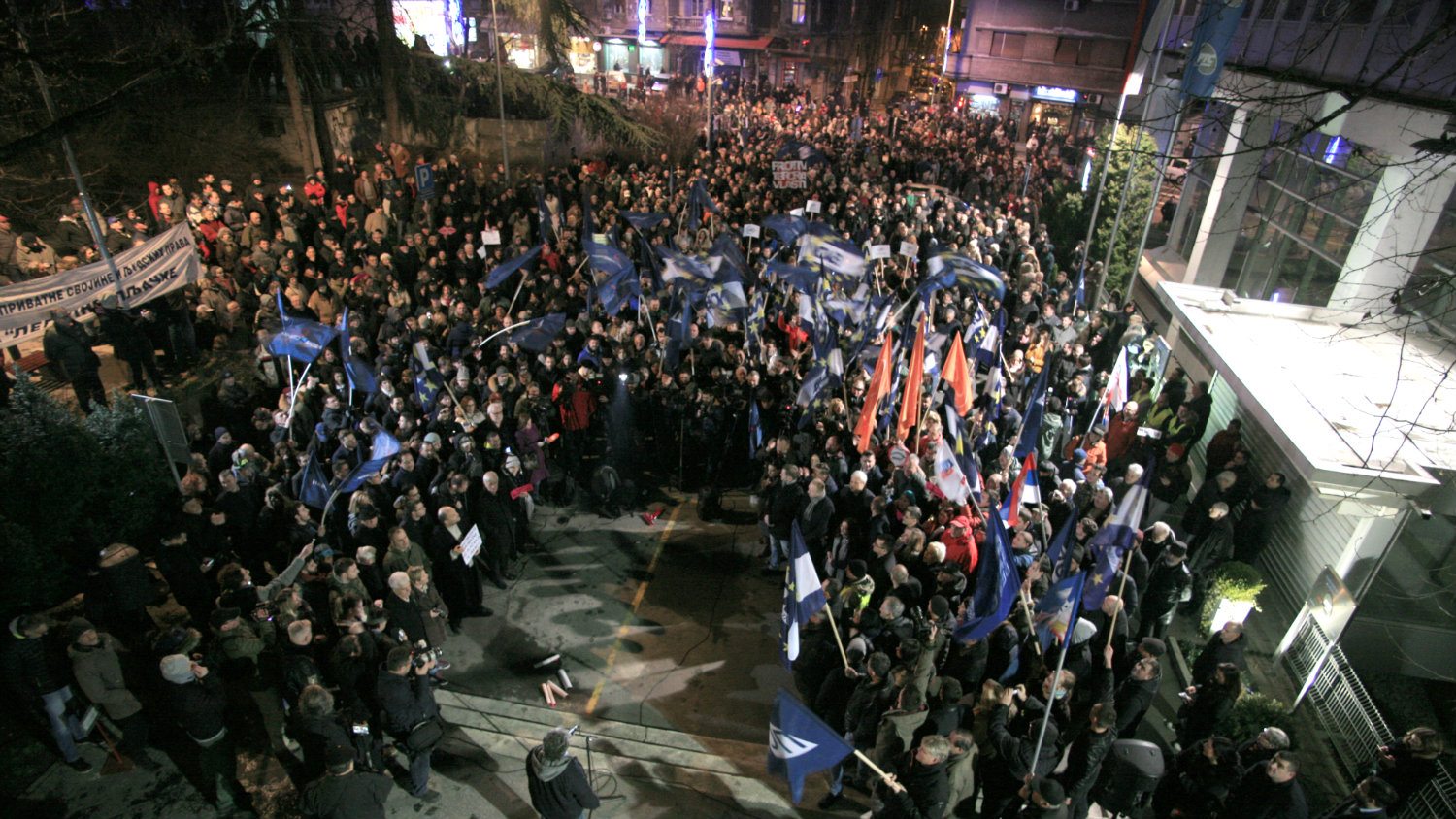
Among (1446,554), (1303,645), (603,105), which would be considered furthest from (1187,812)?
(603,105)

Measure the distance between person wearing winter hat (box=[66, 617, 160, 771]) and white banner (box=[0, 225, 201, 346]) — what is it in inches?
233

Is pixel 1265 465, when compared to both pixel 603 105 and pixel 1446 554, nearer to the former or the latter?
pixel 1446 554

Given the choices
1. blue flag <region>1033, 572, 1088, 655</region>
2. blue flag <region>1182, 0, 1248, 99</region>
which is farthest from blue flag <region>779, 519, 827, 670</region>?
blue flag <region>1182, 0, 1248, 99</region>

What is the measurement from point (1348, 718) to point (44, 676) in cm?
1142

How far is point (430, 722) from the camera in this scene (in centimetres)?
668

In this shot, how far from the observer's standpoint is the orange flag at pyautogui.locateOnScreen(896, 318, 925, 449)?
927cm

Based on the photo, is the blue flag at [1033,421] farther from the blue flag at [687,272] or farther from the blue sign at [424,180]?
the blue sign at [424,180]

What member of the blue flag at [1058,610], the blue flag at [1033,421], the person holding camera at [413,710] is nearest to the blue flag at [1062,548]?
the blue flag at [1058,610]

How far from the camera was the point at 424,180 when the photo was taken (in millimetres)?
17219

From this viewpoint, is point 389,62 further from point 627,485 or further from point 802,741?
point 802,741

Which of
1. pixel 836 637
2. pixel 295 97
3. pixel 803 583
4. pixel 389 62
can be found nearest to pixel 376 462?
pixel 803 583

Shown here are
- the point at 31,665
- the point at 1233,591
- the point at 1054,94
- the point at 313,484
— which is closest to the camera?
the point at 31,665

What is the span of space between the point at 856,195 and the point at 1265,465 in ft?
41.8

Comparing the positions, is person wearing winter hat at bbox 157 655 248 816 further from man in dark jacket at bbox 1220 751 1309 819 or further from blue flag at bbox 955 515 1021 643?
man in dark jacket at bbox 1220 751 1309 819
